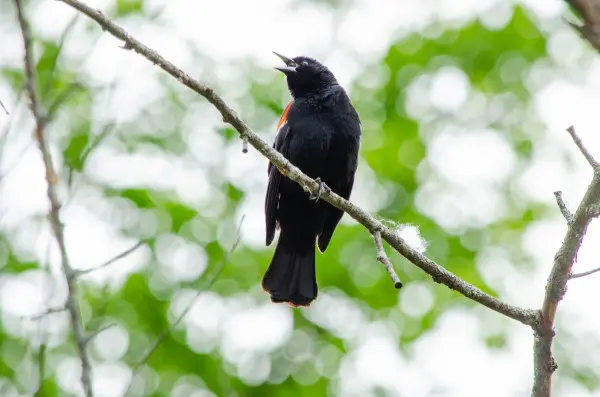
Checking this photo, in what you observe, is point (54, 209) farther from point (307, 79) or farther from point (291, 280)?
point (307, 79)

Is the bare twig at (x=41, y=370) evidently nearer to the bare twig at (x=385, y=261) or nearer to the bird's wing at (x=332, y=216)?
the bare twig at (x=385, y=261)

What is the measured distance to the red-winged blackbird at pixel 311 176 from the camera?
15.2 ft

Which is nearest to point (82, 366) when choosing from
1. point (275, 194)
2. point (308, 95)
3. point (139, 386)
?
point (275, 194)

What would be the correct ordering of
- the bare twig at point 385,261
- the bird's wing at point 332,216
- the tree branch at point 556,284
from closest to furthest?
the tree branch at point 556,284, the bare twig at point 385,261, the bird's wing at point 332,216

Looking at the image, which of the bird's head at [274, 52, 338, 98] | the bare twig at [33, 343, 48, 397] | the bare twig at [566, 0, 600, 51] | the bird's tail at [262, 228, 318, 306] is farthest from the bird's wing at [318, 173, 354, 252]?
the bare twig at [566, 0, 600, 51]

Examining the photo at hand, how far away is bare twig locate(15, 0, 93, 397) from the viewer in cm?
208

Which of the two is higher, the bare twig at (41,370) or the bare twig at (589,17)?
the bare twig at (589,17)

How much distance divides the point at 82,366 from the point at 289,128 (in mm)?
2876

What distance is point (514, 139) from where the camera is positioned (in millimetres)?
10289

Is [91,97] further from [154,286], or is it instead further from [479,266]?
[479,266]

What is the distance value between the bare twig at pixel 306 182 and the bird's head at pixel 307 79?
1.62 metres

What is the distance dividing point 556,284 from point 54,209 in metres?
1.71

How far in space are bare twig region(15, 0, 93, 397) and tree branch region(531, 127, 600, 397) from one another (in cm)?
150

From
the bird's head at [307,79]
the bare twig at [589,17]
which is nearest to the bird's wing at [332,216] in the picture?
the bird's head at [307,79]
